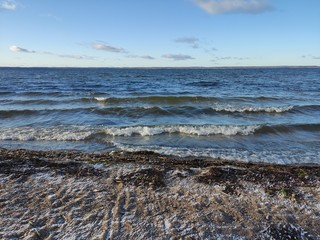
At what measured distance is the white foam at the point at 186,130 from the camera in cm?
1234

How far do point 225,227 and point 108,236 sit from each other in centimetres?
195

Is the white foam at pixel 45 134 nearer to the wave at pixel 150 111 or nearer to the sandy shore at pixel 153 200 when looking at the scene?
the sandy shore at pixel 153 200

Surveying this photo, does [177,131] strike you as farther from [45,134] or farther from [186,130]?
[45,134]

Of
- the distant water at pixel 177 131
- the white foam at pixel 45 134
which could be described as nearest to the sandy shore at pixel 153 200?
the distant water at pixel 177 131

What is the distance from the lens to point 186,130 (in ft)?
41.6

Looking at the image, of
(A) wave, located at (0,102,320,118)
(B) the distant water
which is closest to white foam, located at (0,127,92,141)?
(B) the distant water

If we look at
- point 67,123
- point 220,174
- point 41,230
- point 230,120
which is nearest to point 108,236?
point 41,230

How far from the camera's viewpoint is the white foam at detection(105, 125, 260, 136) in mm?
12336

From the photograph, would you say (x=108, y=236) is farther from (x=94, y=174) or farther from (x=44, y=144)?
(x=44, y=144)

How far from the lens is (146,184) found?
6285 mm

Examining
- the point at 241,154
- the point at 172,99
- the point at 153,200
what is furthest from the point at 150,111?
the point at 153,200

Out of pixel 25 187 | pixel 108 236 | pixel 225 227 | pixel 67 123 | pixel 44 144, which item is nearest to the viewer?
pixel 108 236

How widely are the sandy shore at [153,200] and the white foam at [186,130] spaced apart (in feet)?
14.2

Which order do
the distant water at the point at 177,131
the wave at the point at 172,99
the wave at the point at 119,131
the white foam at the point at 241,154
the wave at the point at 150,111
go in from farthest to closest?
the wave at the point at 172,99 < the wave at the point at 150,111 < the wave at the point at 119,131 < the distant water at the point at 177,131 < the white foam at the point at 241,154
